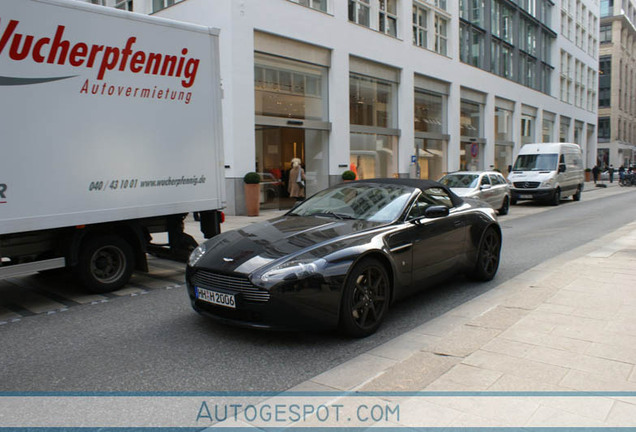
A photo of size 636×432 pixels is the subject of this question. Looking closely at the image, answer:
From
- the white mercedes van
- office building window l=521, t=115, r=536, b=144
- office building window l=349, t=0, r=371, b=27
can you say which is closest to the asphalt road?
the white mercedes van

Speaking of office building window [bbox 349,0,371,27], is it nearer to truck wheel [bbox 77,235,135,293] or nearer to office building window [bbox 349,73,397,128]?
office building window [bbox 349,73,397,128]

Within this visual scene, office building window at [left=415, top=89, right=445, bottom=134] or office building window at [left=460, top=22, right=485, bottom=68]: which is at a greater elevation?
office building window at [left=460, top=22, right=485, bottom=68]

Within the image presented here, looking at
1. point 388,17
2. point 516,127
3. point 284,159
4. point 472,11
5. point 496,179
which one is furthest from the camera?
point 516,127

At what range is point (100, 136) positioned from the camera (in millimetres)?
6215

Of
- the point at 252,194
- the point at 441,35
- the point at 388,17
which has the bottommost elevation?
the point at 252,194

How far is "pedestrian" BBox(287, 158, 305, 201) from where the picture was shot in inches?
741

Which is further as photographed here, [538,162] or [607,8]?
[607,8]

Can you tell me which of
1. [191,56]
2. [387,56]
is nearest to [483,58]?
[387,56]

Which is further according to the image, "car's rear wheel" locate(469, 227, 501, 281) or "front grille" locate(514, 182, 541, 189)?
"front grille" locate(514, 182, 541, 189)

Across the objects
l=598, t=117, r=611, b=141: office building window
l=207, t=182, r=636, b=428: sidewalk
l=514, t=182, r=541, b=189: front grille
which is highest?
l=598, t=117, r=611, b=141: office building window

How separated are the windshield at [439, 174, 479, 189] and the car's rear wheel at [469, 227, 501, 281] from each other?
31.5 feet

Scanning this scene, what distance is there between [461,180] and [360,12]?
9774 mm

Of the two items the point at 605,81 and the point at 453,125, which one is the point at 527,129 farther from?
the point at 605,81

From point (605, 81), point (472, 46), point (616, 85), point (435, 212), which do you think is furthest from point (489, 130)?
point (605, 81)
